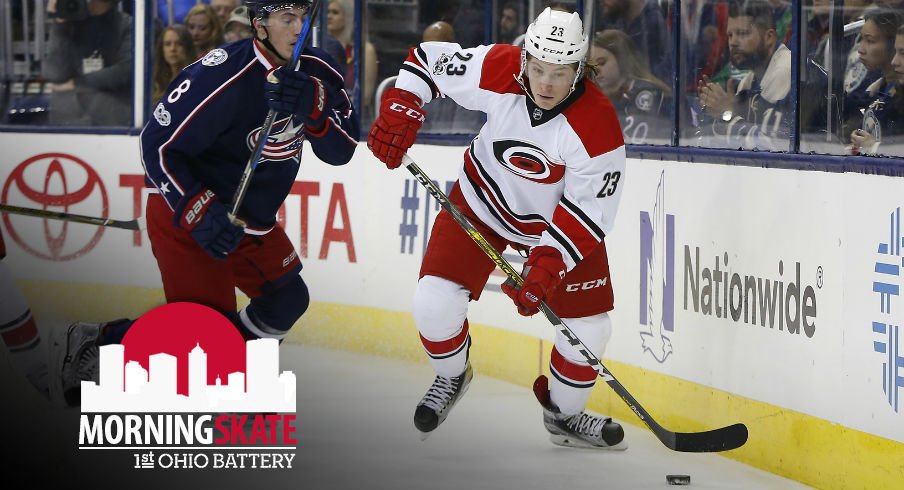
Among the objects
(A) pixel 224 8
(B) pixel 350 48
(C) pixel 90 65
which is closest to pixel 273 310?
(B) pixel 350 48

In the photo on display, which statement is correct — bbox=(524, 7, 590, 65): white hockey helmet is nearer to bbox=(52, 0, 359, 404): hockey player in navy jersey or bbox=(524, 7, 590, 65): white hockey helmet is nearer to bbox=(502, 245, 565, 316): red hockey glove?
bbox=(502, 245, 565, 316): red hockey glove

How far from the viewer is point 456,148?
5.61 meters

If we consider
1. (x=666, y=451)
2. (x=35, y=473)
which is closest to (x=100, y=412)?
(x=35, y=473)

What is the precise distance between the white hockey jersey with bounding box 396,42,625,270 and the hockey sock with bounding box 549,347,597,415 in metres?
0.36

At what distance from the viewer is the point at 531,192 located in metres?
4.07

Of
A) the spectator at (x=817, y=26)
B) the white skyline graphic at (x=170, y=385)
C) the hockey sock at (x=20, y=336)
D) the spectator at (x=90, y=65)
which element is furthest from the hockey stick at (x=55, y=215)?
the spectator at (x=817, y=26)

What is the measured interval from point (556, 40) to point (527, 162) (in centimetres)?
39

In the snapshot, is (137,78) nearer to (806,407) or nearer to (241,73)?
(241,73)

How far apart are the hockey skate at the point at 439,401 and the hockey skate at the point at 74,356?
3.31ft

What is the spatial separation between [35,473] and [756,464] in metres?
1.85

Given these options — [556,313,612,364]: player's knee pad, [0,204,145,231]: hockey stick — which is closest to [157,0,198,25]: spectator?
[0,204,145,231]: hockey stick

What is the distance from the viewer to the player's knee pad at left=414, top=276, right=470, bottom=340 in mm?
4031

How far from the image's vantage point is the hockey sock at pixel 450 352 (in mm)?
4121

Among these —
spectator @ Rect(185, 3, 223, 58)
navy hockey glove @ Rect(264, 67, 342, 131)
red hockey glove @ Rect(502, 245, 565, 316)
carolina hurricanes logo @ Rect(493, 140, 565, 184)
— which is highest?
spectator @ Rect(185, 3, 223, 58)
